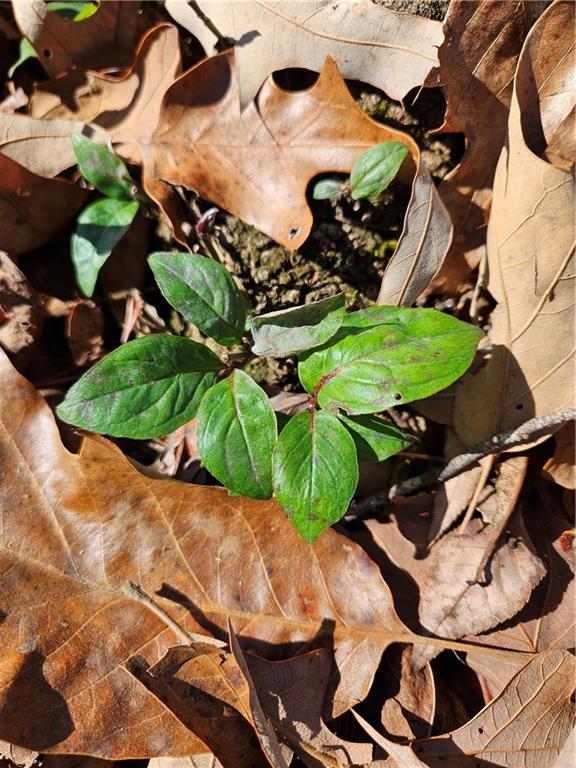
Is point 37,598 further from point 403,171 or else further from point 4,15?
point 4,15

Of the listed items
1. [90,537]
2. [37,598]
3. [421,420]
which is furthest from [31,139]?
[421,420]

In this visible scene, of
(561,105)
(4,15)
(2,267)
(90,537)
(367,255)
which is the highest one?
(561,105)

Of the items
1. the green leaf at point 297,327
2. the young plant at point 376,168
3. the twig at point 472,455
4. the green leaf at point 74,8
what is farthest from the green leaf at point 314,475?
the green leaf at point 74,8

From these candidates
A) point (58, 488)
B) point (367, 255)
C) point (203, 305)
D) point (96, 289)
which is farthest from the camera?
point (96, 289)

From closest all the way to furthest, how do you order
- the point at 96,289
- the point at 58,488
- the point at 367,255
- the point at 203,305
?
the point at 203,305, the point at 58,488, the point at 367,255, the point at 96,289

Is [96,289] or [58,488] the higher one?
[96,289]

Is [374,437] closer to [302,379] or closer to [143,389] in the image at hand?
[302,379]

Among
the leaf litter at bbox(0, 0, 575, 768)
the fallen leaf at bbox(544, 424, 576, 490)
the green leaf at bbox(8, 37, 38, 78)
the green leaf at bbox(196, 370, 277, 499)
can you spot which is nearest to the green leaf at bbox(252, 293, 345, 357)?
the green leaf at bbox(196, 370, 277, 499)

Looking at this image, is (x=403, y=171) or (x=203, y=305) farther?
(x=403, y=171)

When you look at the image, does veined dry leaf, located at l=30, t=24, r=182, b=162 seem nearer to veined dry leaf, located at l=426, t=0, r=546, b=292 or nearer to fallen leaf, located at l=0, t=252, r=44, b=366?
fallen leaf, located at l=0, t=252, r=44, b=366
